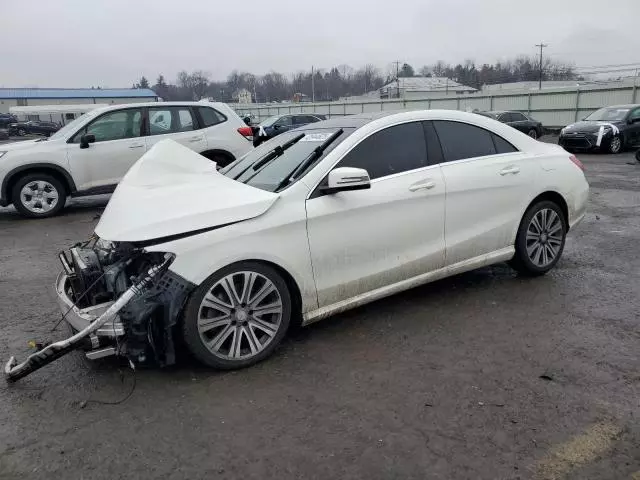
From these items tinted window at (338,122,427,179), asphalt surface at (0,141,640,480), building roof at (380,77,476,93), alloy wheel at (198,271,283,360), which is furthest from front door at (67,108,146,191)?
building roof at (380,77,476,93)

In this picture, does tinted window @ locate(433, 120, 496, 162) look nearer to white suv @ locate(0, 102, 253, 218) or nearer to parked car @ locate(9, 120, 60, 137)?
white suv @ locate(0, 102, 253, 218)

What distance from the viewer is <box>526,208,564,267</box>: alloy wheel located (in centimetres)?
498

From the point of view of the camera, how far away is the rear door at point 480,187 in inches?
175

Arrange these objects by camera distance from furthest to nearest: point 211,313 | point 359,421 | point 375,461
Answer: point 211,313 < point 359,421 < point 375,461

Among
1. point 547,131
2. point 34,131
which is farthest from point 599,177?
point 34,131

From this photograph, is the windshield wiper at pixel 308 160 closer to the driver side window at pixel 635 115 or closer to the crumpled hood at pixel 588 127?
the crumpled hood at pixel 588 127

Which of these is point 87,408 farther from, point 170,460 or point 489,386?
point 489,386

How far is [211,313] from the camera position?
3.42 meters

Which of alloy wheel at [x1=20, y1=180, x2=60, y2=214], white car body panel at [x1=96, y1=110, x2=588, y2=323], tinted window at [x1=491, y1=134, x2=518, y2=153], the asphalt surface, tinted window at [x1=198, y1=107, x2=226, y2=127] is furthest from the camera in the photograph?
tinted window at [x1=198, y1=107, x2=226, y2=127]

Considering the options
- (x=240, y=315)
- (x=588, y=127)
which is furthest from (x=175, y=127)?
(x=588, y=127)

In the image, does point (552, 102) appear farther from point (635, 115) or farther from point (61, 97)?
point (61, 97)

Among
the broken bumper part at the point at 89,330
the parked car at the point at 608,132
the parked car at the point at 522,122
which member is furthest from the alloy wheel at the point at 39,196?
the parked car at the point at 522,122

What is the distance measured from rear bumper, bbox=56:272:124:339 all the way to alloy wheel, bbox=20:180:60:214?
6212 mm

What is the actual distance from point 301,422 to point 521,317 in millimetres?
2217
